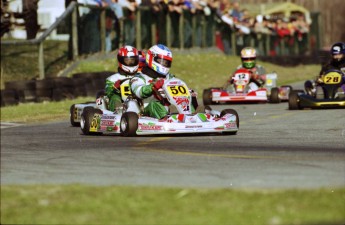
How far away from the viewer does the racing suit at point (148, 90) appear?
14141 mm

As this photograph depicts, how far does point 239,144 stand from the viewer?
12.8 meters

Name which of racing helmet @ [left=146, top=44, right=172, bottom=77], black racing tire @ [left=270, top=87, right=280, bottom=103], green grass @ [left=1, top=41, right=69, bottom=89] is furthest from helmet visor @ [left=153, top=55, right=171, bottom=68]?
green grass @ [left=1, top=41, right=69, bottom=89]

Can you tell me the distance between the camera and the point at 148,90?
14.3 m

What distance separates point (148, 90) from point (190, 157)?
3.09 metres

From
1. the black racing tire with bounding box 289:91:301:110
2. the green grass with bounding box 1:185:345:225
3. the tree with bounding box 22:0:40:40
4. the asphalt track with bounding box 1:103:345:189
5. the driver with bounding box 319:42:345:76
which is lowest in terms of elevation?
the green grass with bounding box 1:185:345:225

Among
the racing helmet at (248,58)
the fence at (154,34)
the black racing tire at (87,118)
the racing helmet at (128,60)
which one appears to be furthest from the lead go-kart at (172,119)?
the fence at (154,34)

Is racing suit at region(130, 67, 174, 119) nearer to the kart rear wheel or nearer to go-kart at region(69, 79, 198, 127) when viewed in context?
go-kart at region(69, 79, 198, 127)

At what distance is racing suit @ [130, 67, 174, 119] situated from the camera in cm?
1414

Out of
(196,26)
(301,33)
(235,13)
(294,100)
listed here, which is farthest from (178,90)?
(301,33)

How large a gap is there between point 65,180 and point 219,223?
8.76ft

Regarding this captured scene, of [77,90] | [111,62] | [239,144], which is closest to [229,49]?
[111,62]

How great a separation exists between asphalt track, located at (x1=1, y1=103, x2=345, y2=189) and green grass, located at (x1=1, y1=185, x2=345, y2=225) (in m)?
0.48

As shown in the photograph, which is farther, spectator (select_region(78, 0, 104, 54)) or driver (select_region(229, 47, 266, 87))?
spectator (select_region(78, 0, 104, 54))

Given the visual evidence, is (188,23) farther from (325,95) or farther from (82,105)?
(82,105)
